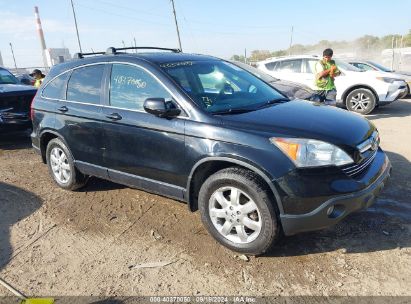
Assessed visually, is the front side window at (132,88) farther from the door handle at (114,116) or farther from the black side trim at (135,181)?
the black side trim at (135,181)

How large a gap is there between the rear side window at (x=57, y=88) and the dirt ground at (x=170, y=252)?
4.39 feet

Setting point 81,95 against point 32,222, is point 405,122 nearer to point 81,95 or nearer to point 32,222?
point 81,95

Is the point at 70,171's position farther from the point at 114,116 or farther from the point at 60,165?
the point at 114,116

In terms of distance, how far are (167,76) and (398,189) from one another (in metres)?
3.06

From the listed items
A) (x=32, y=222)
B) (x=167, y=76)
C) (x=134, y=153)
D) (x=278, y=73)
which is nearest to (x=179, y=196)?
(x=134, y=153)

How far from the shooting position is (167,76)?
374 cm

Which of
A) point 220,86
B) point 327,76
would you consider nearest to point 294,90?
point 327,76

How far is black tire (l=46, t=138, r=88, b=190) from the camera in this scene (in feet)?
15.9

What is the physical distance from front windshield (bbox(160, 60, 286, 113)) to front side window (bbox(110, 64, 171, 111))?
0.64 feet

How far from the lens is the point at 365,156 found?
130 inches

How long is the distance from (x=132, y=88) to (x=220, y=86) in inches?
37.3

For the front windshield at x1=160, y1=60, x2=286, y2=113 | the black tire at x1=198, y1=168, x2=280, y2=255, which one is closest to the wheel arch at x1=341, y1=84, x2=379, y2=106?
the front windshield at x1=160, y1=60, x2=286, y2=113

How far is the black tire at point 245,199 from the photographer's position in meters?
3.11

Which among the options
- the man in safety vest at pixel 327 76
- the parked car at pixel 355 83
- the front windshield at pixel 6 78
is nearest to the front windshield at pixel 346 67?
the parked car at pixel 355 83
